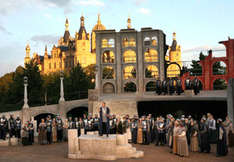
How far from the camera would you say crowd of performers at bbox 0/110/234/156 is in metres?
13.2

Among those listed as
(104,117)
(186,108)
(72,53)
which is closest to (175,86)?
(186,108)

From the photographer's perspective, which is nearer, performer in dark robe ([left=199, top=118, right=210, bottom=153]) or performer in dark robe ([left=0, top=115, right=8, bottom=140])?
performer in dark robe ([left=199, top=118, right=210, bottom=153])

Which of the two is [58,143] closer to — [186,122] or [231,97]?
[186,122]

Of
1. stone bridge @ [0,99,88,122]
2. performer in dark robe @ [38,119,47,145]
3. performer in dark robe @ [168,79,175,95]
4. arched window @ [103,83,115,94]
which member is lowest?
performer in dark robe @ [38,119,47,145]

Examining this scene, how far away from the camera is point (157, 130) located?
53.3 ft

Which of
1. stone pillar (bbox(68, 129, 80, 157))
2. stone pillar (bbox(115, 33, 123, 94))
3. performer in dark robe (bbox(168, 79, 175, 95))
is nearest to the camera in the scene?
stone pillar (bbox(68, 129, 80, 157))

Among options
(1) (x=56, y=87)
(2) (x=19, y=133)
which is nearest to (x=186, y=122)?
(2) (x=19, y=133)

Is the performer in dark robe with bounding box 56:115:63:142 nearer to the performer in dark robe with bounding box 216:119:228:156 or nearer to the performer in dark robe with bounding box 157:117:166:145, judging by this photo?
the performer in dark robe with bounding box 157:117:166:145

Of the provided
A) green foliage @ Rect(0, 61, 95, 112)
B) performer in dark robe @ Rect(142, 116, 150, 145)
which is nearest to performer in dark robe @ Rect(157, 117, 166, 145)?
performer in dark robe @ Rect(142, 116, 150, 145)

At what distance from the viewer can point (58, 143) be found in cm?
1877

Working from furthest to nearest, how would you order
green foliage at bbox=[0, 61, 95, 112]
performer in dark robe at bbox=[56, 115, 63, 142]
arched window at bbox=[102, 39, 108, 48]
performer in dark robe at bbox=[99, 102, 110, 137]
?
arched window at bbox=[102, 39, 108, 48], green foliage at bbox=[0, 61, 95, 112], performer in dark robe at bbox=[56, 115, 63, 142], performer in dark robe at bbox=[99, 102, 110, 137]

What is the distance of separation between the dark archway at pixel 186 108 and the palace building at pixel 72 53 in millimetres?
75207

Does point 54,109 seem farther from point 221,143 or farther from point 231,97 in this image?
point 221,143

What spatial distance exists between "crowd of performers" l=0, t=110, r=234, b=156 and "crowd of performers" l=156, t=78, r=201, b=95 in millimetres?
9885
